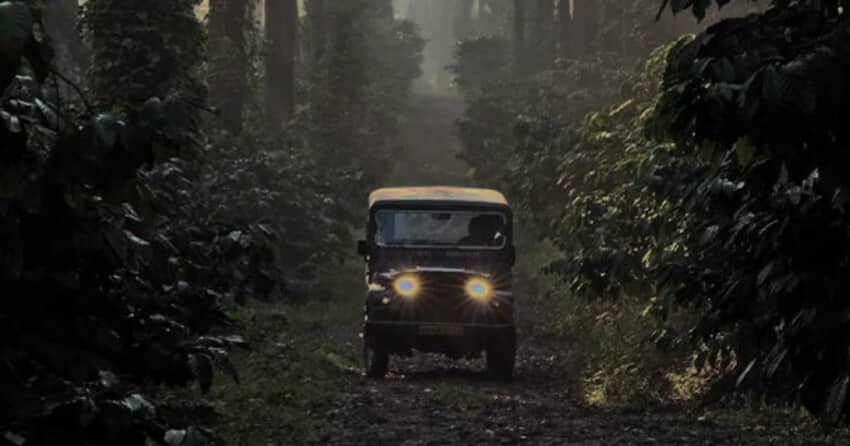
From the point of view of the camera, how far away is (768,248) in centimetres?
462

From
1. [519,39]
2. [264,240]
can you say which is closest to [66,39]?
[519,39]

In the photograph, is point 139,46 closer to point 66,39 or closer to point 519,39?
Result: point 66,39

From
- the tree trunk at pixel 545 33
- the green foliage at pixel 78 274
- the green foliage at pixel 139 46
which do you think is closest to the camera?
the green foliage at pixel 78 274

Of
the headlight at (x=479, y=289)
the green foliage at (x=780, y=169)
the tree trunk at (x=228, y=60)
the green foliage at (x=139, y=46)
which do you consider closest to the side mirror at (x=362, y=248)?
the headlight at (x=479, y=289)

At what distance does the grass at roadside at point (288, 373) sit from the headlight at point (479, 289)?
6.05 feet

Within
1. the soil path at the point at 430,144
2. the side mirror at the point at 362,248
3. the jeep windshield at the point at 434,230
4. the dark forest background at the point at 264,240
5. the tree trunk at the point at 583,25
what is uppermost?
the tree trunk at the point at 583,25

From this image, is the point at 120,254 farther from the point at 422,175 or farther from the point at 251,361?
the point at 422,175

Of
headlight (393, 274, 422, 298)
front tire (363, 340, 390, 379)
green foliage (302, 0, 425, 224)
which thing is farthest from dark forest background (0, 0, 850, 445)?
green foliage (302, 0, 425, 224)

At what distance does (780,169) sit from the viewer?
13.8ft

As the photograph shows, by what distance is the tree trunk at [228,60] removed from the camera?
21578mm

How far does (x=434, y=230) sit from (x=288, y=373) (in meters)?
2.64

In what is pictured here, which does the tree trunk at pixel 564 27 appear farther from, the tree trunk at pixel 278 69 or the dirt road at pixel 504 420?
the dirt road at pixel 504 420

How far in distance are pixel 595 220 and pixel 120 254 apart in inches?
364

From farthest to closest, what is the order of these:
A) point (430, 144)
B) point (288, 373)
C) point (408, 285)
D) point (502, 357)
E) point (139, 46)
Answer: point (430, 144) → point (139, 46) → point (502, 357) → point (408, 285) → point (288, 373)
